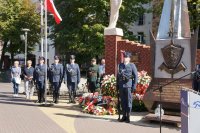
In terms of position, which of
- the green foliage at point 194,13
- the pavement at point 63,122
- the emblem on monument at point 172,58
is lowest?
the pavement at point 63,122

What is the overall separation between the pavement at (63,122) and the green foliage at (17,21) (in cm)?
2363

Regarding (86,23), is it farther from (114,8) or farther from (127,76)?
(127,76)

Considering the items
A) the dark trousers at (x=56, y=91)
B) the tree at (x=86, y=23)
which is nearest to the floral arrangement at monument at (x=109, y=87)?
the dark trousers at (x=56, y=91)

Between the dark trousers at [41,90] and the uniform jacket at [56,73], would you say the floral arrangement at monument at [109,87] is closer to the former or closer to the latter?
the uniform jacket at [56,73]

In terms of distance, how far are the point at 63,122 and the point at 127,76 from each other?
222 cm

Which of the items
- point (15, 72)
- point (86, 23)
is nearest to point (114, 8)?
point (15, 72)

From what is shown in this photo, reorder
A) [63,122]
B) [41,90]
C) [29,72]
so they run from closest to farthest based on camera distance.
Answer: [63,122]
[41,90]
[29,72]

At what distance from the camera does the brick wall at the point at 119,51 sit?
630 inches

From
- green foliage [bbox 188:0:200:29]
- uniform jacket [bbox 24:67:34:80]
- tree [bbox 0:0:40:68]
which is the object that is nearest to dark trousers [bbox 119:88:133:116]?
uniform jacket [bbox 24:67:34:80]

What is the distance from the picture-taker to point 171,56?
12.1 meters

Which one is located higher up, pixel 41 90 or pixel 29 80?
pixel 29 80

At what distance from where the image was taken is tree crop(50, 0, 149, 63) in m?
30.1

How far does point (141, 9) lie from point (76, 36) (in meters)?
6.25

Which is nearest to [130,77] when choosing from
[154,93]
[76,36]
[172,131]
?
[154,93]
